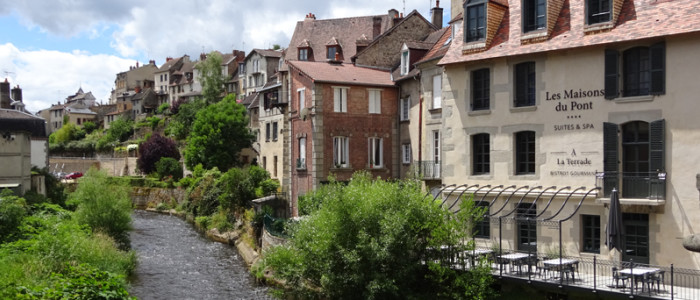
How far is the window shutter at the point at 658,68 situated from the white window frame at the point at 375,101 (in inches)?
695

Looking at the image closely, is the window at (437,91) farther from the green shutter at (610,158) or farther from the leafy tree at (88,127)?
the leafy tree at (88,127)

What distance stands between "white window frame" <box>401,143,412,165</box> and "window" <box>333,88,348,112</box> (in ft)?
13.0

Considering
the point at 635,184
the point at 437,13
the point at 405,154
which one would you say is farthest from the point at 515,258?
the point at 437,13

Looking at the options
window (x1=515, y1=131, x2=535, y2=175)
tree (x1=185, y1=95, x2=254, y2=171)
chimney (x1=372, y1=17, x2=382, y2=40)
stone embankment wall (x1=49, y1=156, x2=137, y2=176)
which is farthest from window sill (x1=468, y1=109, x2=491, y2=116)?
stone embankment wall (x1=49, y1=156, x2=137, y2=176)

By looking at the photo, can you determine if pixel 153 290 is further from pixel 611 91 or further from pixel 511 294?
pixel 611 91

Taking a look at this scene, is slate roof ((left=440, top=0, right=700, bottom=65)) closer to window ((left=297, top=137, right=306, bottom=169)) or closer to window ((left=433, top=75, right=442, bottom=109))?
window ((left=433, top=75, right=442, bottom=109))

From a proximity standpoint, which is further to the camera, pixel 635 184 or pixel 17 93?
pixel 17 93

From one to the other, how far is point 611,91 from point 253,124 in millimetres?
47042

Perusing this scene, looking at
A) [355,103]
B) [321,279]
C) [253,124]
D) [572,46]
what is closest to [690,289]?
[572,46]

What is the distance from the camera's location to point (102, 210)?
108 ft

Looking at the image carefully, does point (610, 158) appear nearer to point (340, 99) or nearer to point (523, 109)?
point (523, 109)

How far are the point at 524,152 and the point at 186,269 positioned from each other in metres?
18.2

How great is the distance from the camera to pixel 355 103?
34.1 meters

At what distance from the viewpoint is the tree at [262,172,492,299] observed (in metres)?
19.5
